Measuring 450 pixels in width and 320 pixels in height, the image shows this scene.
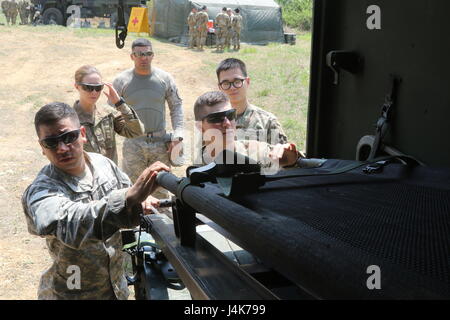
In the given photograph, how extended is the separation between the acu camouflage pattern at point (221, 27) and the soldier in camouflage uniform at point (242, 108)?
15.6 m

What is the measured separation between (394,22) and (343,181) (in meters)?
1.13

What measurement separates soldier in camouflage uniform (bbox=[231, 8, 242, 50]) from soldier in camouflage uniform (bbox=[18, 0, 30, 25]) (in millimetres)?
9666

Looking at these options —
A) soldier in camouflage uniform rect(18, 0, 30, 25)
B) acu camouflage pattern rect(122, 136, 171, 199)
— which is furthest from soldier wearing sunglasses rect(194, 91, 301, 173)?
soldier in camouflage uniform rect(18, 0, 30, 25)

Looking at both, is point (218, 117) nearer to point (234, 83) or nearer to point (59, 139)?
point (59, 139)

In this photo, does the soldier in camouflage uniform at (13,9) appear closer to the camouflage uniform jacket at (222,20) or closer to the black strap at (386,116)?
the camouflage uniform jacket at (222,20)

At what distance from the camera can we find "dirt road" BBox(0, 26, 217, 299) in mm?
4984

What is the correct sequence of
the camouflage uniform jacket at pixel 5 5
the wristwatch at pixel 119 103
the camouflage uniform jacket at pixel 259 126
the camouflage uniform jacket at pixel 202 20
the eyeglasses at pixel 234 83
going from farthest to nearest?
1. the camouflage uniform jacket at pixel 5 5
2. the camouflage uniform jacket at pixel 202 20
3. the wristwatch at pixel 119 103
4. the eyeglasses at pixel 234 83
5. the camouflage uniform jacket at pixel 259 126

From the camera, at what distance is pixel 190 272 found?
126 cm

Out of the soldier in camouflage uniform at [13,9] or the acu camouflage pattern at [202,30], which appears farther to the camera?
A: the soldier in camouflage uniform at [13,9]

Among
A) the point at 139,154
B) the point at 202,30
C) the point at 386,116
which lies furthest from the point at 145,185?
the point at 202,30

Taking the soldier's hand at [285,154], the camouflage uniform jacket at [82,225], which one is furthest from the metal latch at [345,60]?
the camouflage uniform jacket at [82,225]

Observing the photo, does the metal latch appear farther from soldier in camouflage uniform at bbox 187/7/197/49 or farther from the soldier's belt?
soldier in camouflage uniform at bbox 187/7/197/49

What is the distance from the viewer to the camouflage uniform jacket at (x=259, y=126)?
10.6 feet
